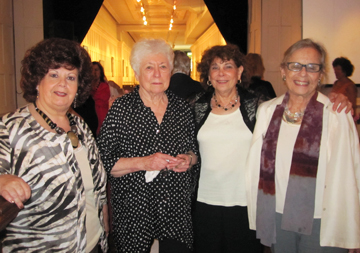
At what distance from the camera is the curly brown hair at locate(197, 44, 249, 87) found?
2254mm

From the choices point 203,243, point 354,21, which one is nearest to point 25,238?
point 203,243

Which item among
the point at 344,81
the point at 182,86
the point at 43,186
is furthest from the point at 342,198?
the point at 344,81

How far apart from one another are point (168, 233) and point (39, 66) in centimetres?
126

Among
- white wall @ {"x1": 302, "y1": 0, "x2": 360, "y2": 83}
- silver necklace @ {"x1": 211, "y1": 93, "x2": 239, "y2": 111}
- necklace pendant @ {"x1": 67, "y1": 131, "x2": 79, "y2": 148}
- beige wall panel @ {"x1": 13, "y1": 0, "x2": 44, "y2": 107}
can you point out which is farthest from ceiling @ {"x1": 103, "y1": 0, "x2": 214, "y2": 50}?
necklace pendant @ {"x1": 67, "y1": 131, "x2": 79, "y2": 148}

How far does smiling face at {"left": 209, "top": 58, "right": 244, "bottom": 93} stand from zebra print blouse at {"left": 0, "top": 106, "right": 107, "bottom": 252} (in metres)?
1.18

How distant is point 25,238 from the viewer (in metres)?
1.37

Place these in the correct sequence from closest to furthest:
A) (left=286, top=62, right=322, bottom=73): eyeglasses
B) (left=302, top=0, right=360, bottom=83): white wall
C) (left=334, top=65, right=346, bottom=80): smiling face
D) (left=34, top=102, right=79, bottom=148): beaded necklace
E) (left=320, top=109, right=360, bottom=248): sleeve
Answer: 1. (left=34, top=102, right=79, bottom=148): beaded necklace
2. (left=320, top=109, right=360, bottom=248): sleeve
3. (left=286, top=62, right=322, bottom=73): eyeglasses
4. (left=334, top=65, right=346, bottom=80): smiling face
5. (left=302, top=0, right=360, bottom=83): white wall

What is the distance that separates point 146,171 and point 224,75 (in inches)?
36.3

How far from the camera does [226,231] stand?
2.11m

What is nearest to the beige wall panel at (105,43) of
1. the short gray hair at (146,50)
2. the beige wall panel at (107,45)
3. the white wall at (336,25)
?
the beige wall panel at (107,45)

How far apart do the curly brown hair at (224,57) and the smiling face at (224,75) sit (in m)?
0.03

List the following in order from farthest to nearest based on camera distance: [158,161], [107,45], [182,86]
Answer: [107,45] < [182,86] < [158,161]

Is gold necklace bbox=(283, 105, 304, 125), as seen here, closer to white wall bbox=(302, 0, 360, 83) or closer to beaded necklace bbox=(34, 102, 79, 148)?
beaded necklace bbox=(34, 102, 79, 148)

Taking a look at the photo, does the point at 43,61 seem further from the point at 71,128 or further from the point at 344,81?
the point at 344,81
